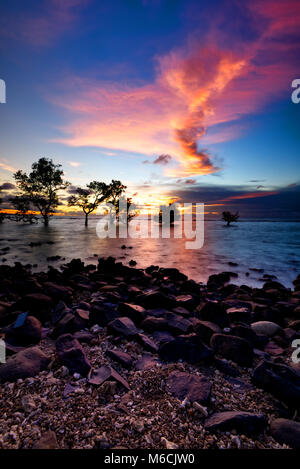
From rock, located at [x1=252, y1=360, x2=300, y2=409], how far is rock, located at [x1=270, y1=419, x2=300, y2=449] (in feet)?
1.34

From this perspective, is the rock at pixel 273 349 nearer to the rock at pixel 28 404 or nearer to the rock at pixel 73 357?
the rock at pixel 73 357

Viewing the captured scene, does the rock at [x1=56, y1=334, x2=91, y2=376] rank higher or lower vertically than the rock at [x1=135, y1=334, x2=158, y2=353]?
higher

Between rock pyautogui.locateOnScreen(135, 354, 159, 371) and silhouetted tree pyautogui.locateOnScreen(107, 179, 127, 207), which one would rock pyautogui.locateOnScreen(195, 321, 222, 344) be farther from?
silhouetted tree pyautogui.locateOnScreen(107, 179, 127, 207)

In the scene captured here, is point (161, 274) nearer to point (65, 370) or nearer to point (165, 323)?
point (165, 323)

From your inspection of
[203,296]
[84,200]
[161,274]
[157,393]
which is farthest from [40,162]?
Answer: [157,393]

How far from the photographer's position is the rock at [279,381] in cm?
243

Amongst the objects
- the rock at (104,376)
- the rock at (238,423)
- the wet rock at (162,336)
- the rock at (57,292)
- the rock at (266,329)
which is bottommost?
the rock at (266,329)

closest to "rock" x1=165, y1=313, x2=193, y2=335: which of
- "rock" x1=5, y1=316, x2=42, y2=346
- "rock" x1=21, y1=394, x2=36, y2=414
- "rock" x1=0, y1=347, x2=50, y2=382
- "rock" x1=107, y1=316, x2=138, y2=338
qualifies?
"rock" x1=107, y1=316, x2=138, y2=338

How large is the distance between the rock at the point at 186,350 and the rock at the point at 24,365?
1645 millimetres

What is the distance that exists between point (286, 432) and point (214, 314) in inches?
101

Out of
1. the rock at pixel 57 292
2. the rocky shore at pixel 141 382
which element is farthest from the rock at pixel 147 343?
the rock at pixel 57 292

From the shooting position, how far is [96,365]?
2.87 metres

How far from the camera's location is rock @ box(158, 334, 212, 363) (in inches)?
120
